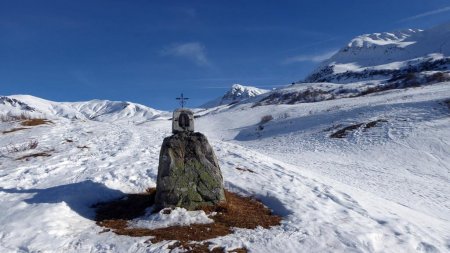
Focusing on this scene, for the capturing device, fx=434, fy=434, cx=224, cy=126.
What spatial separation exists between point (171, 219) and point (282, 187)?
16.8 feet

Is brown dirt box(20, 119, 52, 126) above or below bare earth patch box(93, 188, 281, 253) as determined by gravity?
above

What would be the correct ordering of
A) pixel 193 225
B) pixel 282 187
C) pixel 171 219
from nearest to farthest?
1. pixel 193 225
2. pixel 171 219
3. pixel 282 187

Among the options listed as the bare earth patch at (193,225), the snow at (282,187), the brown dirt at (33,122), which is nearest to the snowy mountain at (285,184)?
the snow at (282,187)

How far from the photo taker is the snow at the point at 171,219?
12.4m

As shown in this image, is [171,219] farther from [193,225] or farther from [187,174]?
[187,174]

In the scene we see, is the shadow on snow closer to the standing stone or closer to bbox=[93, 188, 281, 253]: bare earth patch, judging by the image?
bbox=[93, 188, 281, 253]: bare earth patch

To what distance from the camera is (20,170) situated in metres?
18.1

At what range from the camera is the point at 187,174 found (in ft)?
44.8

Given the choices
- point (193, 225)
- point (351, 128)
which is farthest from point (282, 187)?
point (351, 128)

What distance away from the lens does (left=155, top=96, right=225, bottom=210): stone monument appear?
43.8ft

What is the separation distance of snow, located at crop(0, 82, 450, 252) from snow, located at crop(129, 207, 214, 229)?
0.04m

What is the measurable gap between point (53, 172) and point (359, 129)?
25.4m

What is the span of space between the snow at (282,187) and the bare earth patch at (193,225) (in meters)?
0.32

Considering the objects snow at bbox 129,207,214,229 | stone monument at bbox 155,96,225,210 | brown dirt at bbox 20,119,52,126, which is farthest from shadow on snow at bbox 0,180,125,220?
brown dirt at bbox 20,119,52,126
